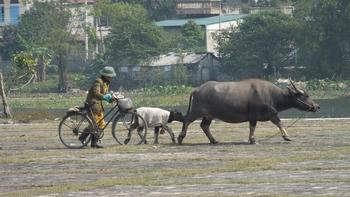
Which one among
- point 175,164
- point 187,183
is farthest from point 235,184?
point 175,164

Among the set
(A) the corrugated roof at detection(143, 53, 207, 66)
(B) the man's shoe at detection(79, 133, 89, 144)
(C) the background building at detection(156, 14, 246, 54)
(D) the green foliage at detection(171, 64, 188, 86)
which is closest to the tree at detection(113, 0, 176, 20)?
(C) the background building at detection(156, 14, 246, 54)

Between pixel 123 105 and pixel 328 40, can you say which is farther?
pixel 328 40

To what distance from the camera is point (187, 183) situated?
63.3 ft

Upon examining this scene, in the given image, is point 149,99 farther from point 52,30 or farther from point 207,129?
point 207,129

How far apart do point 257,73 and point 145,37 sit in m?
9.64

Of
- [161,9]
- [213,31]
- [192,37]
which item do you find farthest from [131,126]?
[161,9]

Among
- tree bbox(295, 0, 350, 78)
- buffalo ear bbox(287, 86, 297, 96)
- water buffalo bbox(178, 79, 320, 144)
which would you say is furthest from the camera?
tree bbox(295, 0, 350, 78)

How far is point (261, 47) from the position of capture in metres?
81.9

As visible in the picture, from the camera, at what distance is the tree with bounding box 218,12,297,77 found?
3211 inches

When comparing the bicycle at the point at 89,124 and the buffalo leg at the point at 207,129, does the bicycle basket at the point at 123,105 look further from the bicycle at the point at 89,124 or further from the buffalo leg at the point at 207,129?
the buffalo leg at the point at 207,129

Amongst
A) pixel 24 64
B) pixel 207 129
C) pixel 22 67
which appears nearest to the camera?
pixel 207 129

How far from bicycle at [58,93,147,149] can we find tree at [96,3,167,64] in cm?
5838

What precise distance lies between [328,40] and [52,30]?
2077 centimetres

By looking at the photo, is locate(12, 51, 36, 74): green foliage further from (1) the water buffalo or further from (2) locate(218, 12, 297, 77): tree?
(2) locate(218, 12, 297, 77): tree
